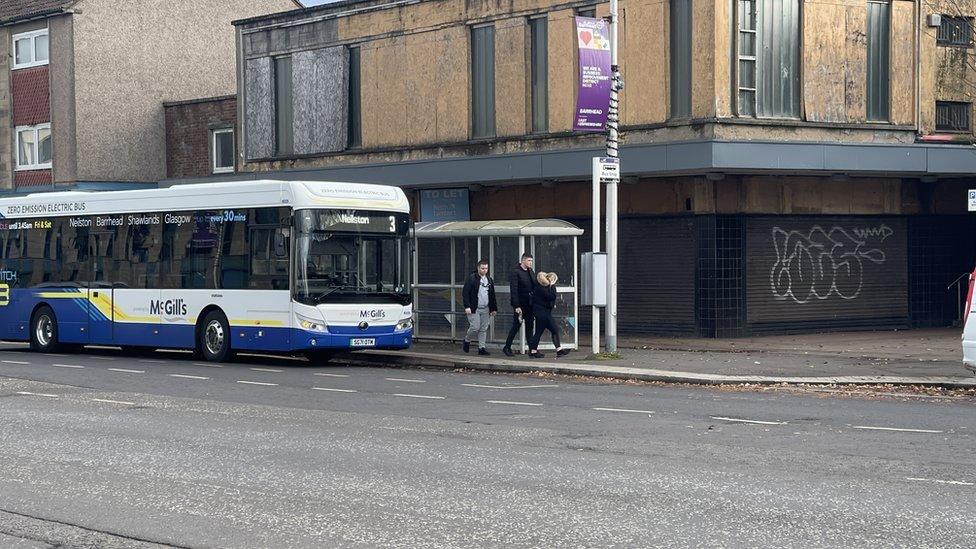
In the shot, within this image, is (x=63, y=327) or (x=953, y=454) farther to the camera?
(x=63, y=327)

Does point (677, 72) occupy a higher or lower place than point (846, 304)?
higher

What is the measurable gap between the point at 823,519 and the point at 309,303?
47.0 ft

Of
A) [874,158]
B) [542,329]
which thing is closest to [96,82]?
[542,329]

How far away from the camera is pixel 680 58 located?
2622cm

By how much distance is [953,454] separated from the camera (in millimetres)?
11406

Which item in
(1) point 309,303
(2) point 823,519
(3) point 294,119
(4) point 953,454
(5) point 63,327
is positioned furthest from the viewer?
(3) point 294,119

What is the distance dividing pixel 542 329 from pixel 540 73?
25.9ft

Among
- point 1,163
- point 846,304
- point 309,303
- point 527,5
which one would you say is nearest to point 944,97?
point 846,304

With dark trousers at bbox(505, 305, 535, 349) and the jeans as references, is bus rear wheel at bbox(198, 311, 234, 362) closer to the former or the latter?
the jeans

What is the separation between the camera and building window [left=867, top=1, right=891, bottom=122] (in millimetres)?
27031

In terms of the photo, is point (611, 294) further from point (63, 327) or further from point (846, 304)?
point (63, 327)

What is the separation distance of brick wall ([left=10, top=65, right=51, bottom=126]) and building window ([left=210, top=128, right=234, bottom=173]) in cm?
647

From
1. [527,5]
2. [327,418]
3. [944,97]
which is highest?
[527,5]

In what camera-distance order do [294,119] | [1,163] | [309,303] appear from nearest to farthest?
1. [309,303]
2. [294,119]
3. [1,163]
